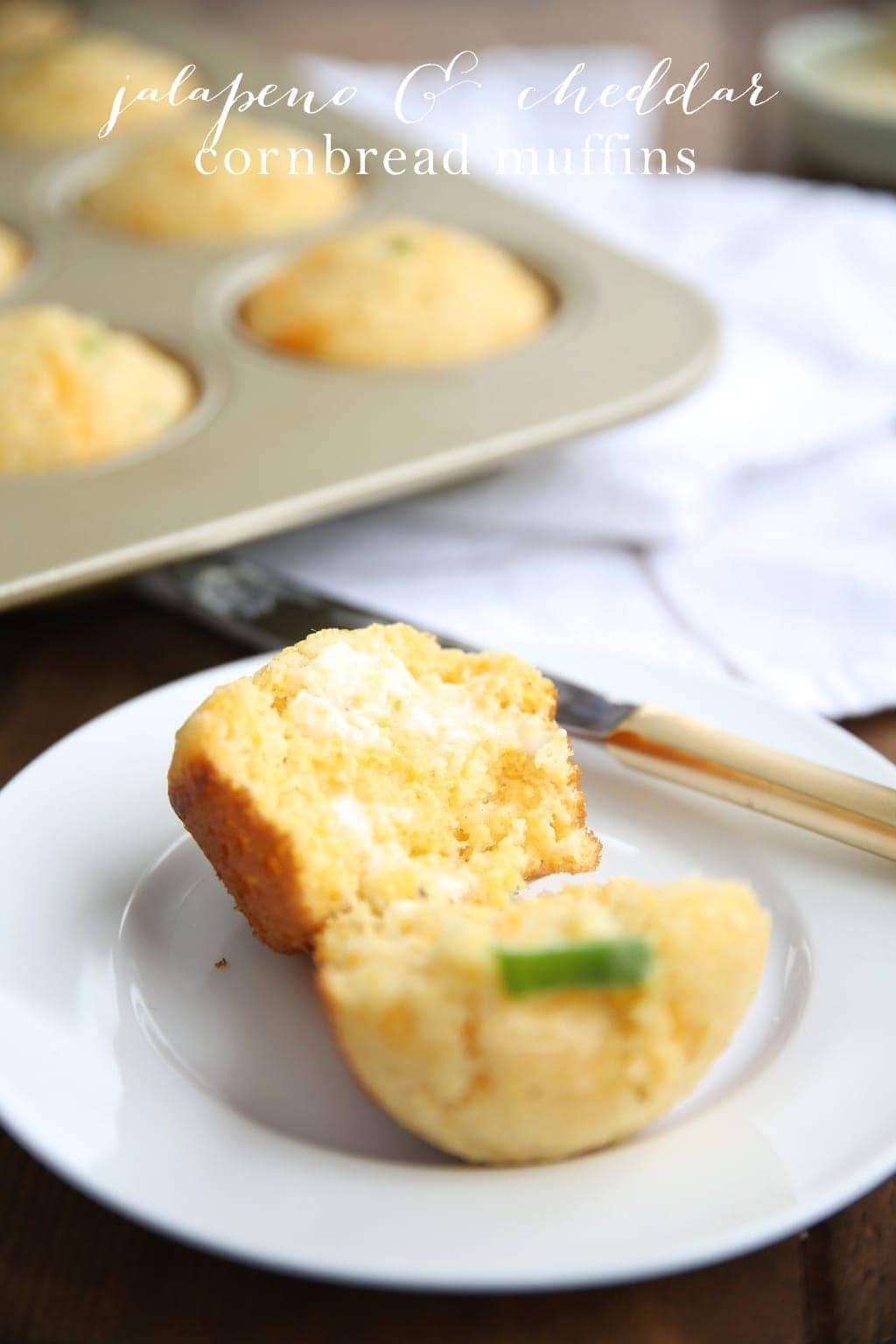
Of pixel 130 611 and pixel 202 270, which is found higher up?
pixel 202 270

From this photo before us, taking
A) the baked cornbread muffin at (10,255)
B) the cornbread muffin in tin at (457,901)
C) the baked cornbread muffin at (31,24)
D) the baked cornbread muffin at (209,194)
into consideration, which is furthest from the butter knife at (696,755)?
the baked cornbread muffin at (31,24)

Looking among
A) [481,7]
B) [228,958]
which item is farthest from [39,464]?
[481,7]

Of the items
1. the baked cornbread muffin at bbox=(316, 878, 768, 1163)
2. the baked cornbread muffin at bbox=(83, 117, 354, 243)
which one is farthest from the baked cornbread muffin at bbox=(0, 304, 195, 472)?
the baked cornbread muffin at bbox=(316, 878, 768, 1163)

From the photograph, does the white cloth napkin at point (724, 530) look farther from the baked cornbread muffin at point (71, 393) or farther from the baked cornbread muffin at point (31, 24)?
the baked cornbread muffin at point (31, 24)

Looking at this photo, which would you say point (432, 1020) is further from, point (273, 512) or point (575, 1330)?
point (273, 512)

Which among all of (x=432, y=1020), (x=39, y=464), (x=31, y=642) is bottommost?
(x=31, y=642)

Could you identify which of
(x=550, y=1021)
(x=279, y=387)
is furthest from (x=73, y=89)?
(x=550, y=1021)
